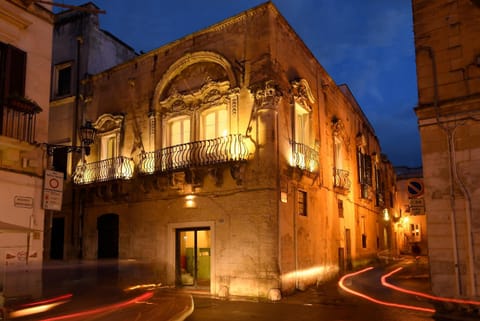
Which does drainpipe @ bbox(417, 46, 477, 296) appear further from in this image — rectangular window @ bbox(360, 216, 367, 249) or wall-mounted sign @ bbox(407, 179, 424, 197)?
rectangular window @ bbox(360, 216, 367, 249)

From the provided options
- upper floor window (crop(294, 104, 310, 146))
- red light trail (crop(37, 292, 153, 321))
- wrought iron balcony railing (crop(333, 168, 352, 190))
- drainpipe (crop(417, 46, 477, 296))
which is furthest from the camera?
wrought iron balcony railing (crop(333, 168, 352, 190))

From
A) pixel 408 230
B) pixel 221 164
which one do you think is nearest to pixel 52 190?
pixel 221 164

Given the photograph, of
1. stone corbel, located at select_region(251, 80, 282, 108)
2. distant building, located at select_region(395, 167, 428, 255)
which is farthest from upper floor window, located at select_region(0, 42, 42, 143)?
distant building, located at select_region(395, 167, 428, 255)

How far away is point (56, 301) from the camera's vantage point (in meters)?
7.46

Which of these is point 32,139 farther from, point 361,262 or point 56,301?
point 361,262

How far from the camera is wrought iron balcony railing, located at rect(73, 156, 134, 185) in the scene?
1716cm

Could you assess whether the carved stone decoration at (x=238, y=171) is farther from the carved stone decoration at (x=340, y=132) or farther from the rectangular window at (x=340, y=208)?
the rectangular window at (x=340, y=208)

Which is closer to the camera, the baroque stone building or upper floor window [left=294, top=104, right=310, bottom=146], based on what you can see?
the baroque stone building

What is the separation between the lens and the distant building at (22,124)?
35.3 feet

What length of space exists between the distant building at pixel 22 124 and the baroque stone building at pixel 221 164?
4978mm

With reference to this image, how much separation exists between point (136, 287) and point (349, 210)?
44.7 feet

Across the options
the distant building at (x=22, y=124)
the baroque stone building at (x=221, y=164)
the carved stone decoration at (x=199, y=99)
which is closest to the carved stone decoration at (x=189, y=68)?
the baroque stone building at (x=221, y=164)

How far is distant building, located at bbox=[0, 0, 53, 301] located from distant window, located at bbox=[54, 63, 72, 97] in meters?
8.78

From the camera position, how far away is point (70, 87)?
808 inches
